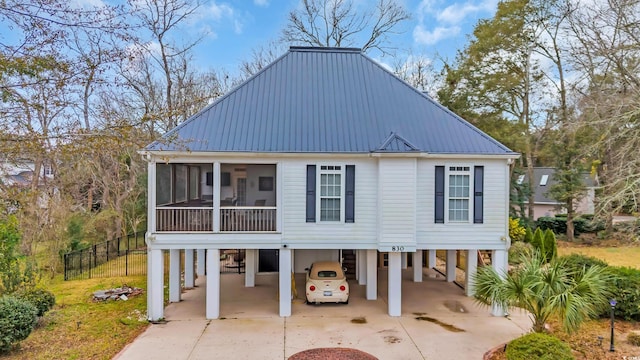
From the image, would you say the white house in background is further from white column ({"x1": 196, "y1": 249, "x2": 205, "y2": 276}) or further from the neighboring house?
the neighboring house

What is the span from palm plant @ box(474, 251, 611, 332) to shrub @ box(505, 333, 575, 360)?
72 centimetres

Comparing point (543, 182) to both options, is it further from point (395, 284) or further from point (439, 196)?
point (395, 284)

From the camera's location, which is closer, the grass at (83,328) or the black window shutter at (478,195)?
the grass at (83,328)

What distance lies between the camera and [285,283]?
38.3ft

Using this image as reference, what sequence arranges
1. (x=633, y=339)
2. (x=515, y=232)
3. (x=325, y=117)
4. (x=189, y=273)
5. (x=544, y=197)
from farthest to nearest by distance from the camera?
(x=544, y=197)
(x=515, y=232)
(x=189, y=273)
(x=325, y=117)
(x=633, y=339)

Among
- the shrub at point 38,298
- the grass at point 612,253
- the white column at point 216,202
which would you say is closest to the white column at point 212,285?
the white column at point 216,202

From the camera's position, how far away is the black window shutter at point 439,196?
1179 centimetres

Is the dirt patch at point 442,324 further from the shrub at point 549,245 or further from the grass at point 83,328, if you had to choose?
the shrub at point 549,245

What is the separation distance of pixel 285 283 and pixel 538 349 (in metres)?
6.98

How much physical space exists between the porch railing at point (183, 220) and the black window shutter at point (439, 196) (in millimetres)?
7175

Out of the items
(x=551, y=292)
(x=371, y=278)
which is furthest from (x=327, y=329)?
(x=551, y=292)

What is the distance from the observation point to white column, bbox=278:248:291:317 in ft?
37.8

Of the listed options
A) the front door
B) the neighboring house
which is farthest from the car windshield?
the neighboring house

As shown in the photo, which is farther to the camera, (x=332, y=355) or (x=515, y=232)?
(x=515, y=232)
